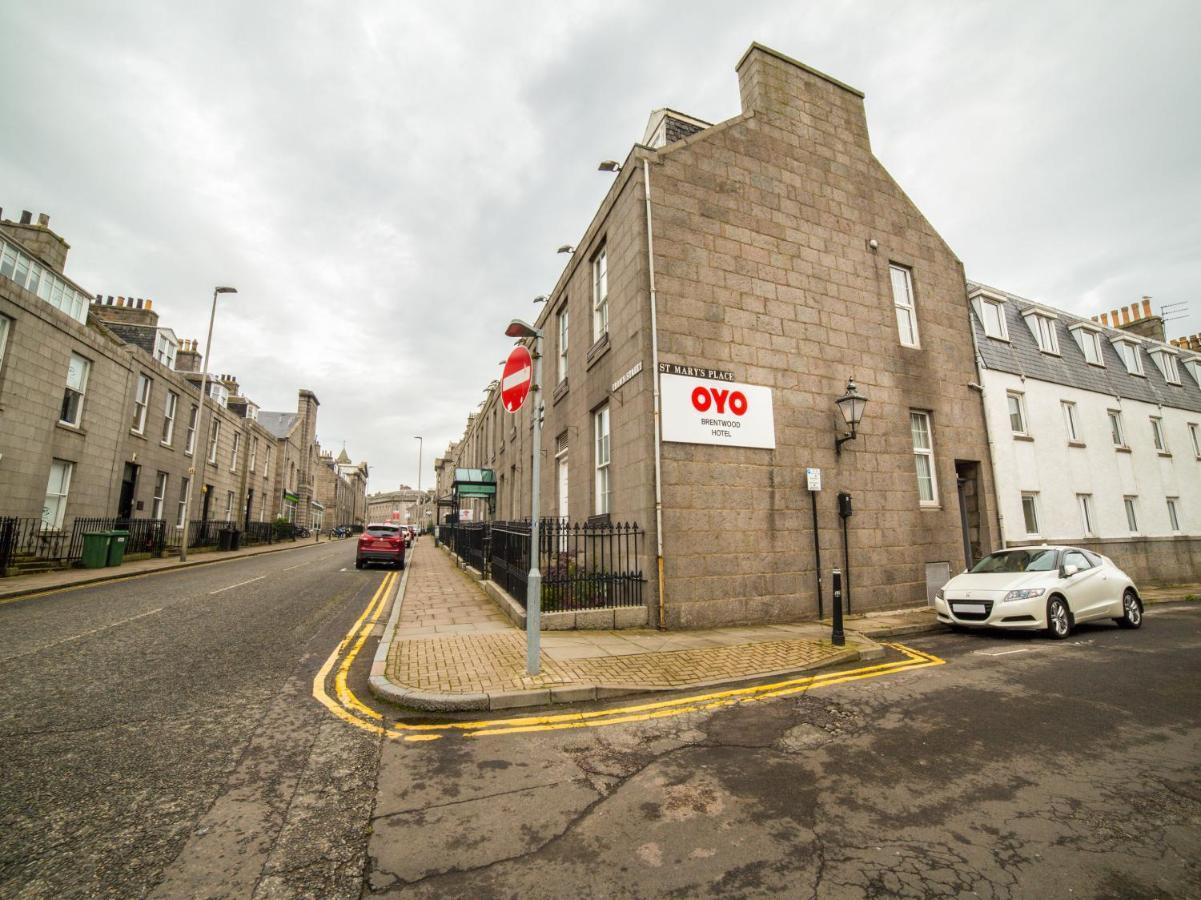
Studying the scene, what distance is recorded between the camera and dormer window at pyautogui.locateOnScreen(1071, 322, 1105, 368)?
19312 mm

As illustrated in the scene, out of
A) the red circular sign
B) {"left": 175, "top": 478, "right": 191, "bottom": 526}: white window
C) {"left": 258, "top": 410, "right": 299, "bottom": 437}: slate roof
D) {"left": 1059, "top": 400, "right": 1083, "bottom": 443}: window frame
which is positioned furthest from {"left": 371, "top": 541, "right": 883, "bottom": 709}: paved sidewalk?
{"left": 258, "top": 410, "right": 299, "bottom": 437}: slate roof

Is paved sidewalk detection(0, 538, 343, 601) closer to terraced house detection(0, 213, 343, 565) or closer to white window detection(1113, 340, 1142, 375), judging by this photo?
terraced house detection(0, 213, 343, 565)

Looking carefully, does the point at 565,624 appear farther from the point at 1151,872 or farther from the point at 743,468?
the point at 1151,872

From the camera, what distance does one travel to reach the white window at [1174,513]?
19.3 metres

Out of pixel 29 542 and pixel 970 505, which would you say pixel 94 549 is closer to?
pixel 29 542

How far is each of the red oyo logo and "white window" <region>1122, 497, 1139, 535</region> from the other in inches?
706

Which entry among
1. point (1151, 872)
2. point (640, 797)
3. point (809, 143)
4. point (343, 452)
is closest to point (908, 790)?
point (1151, 872)

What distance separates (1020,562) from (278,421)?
5488 centimetres

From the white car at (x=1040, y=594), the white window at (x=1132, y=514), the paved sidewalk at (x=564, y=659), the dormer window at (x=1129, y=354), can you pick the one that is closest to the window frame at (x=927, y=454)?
the white car at (x=1040, y=594)

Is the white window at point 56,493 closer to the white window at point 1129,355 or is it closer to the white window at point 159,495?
the white window at point 159,495

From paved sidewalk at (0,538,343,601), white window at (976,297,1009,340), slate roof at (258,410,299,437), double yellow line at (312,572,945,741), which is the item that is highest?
slate roof at (258,410,299,437)

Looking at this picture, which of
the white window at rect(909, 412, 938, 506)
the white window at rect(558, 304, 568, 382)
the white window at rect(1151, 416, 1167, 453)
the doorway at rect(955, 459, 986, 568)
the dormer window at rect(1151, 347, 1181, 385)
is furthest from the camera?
the dormer window at rect(1151, 347, 1181, 385)

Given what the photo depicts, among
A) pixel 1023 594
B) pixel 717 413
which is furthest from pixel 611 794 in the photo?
pixel 1023 594

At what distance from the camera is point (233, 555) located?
23.8m
